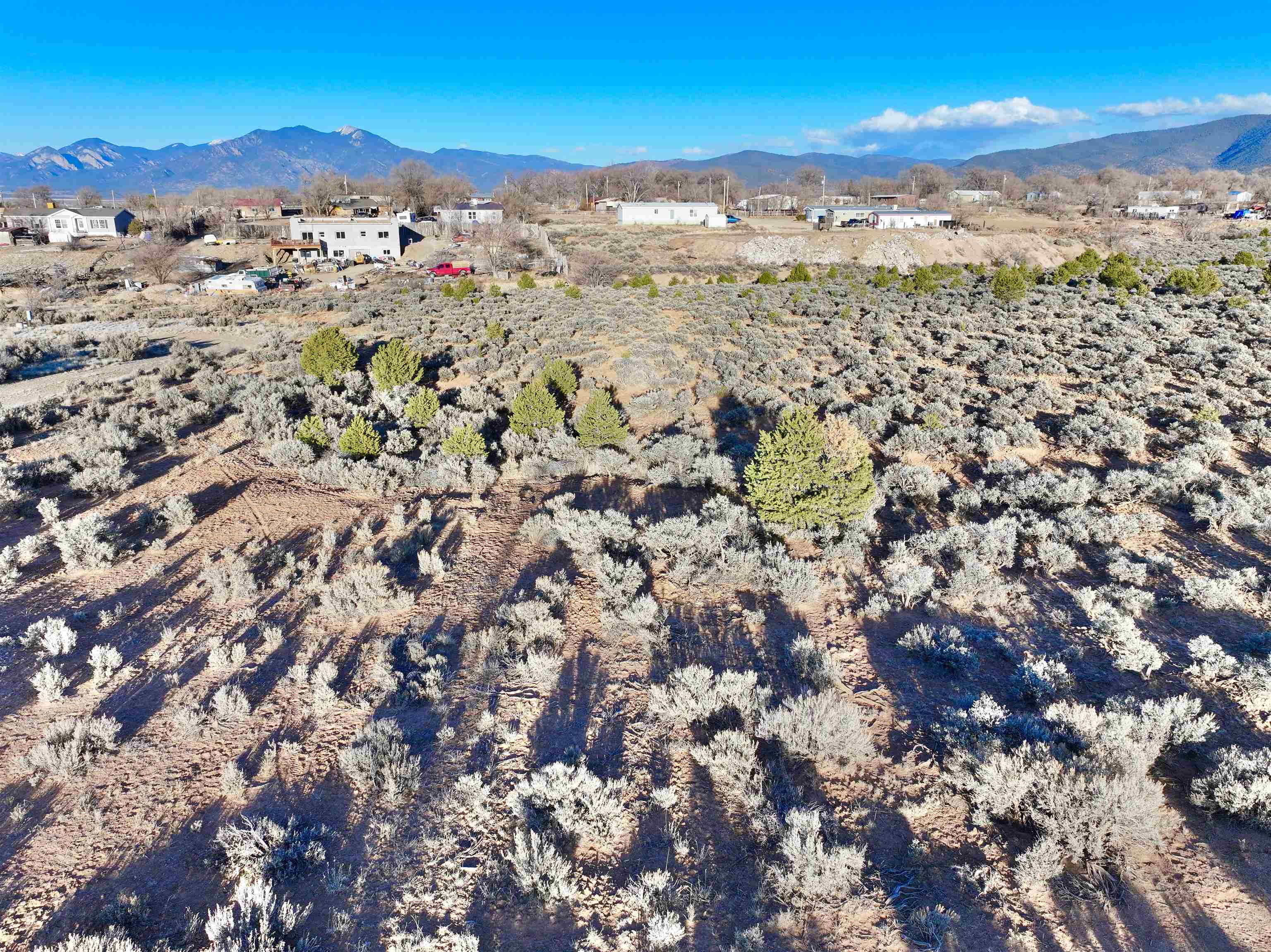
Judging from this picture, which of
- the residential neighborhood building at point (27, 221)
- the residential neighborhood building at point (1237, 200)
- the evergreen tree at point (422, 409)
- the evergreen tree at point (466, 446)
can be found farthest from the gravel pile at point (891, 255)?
the residential neighborhood building at point (27, 221)

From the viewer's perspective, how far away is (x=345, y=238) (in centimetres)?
5853

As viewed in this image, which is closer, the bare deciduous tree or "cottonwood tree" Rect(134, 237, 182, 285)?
"cottonwood tree" Rect(134, 237, 182, 285)

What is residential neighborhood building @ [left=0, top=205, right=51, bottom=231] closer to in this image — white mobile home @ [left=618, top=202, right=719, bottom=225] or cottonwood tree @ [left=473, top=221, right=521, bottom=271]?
cottonwood tree @ [left=473, top=221, right=521, bottom=271]

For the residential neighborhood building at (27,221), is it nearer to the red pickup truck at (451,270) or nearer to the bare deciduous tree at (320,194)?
the bare deciduous tree at (320,194)

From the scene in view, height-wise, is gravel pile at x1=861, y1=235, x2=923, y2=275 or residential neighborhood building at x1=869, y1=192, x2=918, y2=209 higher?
residential neighborhood building at x1=869, y1=192, x2=918, y2=209

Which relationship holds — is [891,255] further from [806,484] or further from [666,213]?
[806,484]

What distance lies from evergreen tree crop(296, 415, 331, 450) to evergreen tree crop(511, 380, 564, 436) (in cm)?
428

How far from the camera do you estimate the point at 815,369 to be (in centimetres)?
2086

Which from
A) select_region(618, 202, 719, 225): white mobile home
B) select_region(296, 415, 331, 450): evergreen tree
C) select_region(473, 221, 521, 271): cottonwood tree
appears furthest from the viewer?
select_region(618, 202, 719, 225): white mobile home

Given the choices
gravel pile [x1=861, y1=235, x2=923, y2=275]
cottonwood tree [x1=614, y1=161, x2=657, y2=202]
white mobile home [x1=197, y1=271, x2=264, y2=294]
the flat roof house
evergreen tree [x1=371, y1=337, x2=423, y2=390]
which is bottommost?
evergreen tree [x1=371, y1=337, x2=423, y2=390]

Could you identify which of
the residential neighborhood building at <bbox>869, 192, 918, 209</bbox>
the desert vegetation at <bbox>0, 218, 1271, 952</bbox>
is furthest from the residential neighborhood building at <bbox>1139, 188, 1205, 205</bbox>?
the desert vegetation at <bbox>0, 218, 1271, 952</bbox>

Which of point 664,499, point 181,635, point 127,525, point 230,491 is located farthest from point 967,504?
point 127,525

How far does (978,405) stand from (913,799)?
13763 millimetres

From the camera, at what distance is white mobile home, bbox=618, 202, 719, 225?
67562mm
